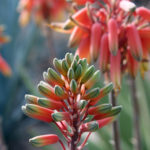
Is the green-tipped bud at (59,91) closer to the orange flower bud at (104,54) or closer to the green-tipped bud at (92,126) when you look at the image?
the green-tipped bud at (92,126)

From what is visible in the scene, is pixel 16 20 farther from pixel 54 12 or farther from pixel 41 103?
pixel 41 103

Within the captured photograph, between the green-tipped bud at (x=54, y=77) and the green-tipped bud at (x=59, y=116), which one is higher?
the green-tipped bud at (x=54, y=77)

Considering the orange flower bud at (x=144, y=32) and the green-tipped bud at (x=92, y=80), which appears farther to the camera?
the orange flower bud at (x=144, y=32)

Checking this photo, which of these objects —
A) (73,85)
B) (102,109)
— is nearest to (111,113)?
(102,109)

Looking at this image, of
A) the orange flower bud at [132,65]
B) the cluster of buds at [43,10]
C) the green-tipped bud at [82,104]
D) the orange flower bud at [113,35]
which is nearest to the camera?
the green-tipped bud at [82,104]

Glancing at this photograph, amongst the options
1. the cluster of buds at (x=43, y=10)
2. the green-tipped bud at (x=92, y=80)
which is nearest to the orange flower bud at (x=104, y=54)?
the green-tipped bud at (x=92, y=80)

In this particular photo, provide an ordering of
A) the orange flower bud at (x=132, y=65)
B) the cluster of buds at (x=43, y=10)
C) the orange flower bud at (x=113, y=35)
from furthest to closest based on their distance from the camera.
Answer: the cluster of buds at (x=43, y=10) → the orange flower bud at (x=132, y=65) → the orange flower bud at (x=113, y=35)

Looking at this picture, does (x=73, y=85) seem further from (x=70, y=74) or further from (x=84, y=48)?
(x=84, y=48)
